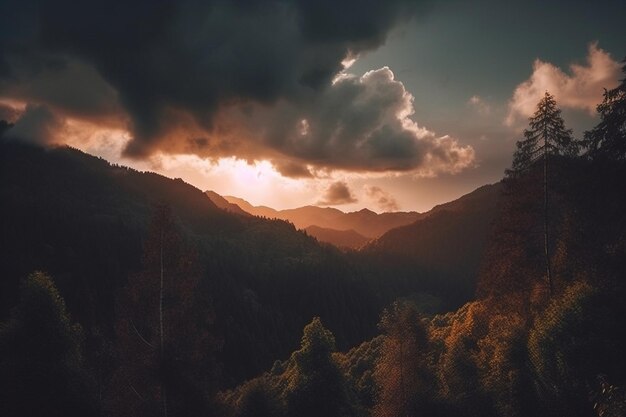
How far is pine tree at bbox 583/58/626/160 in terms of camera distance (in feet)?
88.6

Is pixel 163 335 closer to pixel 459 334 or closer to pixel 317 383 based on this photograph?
pixel 317 383

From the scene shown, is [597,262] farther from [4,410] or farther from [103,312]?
[103,312]

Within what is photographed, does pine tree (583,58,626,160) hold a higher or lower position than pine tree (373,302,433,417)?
higher

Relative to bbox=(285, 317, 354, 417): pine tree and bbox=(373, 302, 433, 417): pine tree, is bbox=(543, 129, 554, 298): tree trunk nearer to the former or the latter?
bbox=(373, 302, 433, 417): pine tree

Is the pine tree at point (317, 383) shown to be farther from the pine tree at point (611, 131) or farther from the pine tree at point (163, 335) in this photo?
the pine tree at point (611, 131)

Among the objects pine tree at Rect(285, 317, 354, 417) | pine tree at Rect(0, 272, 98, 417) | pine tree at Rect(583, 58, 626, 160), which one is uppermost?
pine tree at Rect(583, 58, 626, 160)

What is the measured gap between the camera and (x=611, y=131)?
27.6 m

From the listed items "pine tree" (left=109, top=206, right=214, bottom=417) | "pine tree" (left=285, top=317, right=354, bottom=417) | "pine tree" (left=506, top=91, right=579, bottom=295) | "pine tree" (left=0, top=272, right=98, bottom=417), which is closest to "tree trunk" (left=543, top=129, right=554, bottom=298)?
"pine tree" (left=506, top=91, right=579, bottom=295)

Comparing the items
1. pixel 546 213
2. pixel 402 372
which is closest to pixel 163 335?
pixel 402 372

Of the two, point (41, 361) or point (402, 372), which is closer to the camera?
point (41, 361)

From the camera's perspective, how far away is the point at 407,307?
32.6 metres

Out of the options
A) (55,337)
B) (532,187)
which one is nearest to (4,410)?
(55,337)

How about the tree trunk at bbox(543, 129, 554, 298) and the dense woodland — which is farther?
the tree trunk at bbox(543, 129, 554, 298)

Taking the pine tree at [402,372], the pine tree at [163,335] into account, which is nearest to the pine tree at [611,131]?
the pine tree at [402,372]
